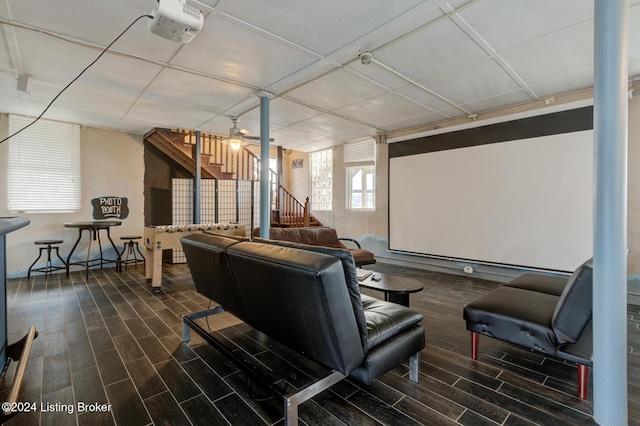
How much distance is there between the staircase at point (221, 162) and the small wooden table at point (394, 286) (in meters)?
4.24

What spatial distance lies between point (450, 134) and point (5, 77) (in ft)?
19.7

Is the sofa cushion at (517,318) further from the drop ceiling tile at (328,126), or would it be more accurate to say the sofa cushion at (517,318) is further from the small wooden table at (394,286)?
the drop ceiling tile at (328,126)

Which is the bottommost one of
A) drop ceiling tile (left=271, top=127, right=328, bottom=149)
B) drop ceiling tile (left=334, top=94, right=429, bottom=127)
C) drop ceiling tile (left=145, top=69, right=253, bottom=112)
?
drop ceiling tile (left=145, top=69, right=253, bottom=112)

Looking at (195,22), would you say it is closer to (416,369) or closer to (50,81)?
(416,369)

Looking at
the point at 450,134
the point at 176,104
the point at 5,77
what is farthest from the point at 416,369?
the point at 5,77

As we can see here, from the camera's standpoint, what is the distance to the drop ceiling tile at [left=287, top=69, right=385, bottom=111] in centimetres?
340

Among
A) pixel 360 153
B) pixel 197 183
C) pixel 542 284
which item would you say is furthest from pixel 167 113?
pixel 542 284

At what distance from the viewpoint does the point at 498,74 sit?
3.29 meters

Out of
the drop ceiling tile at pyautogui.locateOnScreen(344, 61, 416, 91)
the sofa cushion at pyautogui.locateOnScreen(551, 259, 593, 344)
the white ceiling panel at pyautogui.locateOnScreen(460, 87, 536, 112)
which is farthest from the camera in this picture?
the white ceiling panel at pyautogui.locateOnScreen(460, 87, 536, 112)

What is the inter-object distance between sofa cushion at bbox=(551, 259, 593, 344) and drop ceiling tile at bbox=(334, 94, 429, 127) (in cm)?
296

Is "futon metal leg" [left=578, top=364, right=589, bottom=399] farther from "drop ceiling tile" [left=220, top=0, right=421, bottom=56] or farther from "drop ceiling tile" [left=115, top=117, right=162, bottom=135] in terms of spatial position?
"drop ceiling tile" [left=115, top=117, right=162, bottom=135]

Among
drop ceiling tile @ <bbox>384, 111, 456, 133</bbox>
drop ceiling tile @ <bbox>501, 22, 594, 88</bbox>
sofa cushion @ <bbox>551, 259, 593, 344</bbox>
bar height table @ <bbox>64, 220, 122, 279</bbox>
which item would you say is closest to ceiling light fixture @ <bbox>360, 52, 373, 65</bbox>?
drop ceiling tile @ <bbox>501, 22, 594, 88</bbox>

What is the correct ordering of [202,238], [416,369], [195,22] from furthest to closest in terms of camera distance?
1. [202,238]
2. [416,369]
3. [195,22]

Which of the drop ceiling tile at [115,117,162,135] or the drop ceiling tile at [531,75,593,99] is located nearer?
the drop ceiling tile at [531,75,593,99]
